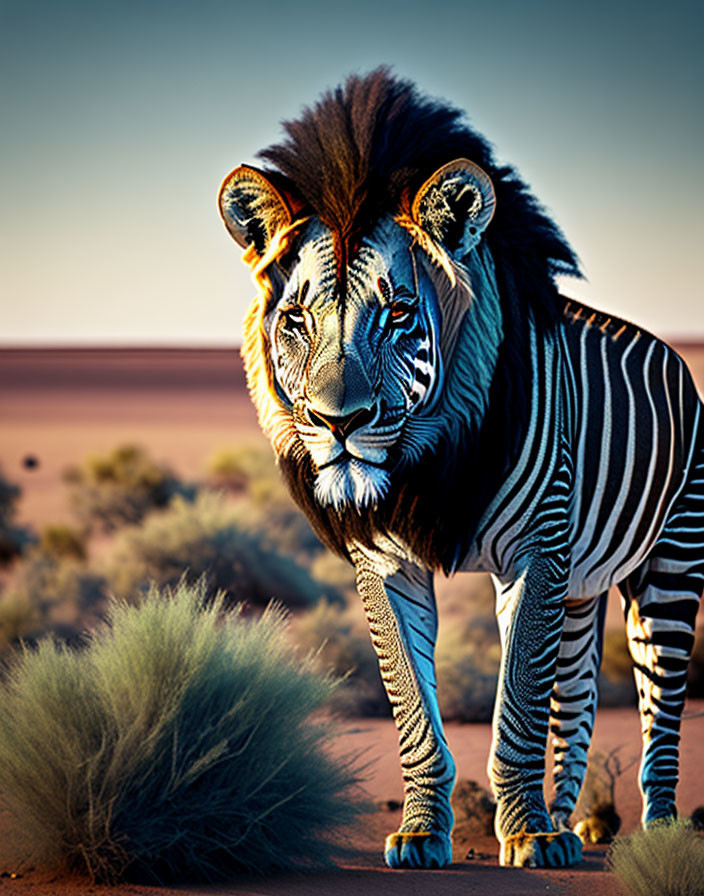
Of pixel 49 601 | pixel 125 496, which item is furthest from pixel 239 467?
pixel 49 601

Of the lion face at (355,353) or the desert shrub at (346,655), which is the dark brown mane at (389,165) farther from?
the desert shrub at (346,655)

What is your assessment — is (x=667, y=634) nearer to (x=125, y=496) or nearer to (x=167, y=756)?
(x=167, y=756)

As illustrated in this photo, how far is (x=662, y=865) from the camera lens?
533cm

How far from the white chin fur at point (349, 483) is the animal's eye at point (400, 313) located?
636 millimetres

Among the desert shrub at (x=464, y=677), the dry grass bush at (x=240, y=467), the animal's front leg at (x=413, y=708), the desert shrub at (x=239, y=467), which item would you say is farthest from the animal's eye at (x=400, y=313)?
the desert shrub at (x=239, y=467)

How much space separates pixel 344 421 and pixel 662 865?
7.50 ft

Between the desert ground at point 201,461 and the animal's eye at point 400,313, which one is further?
the desert ground at point 201,461

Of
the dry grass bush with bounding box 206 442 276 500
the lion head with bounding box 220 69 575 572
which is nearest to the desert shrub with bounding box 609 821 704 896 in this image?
the lion head with bounding box 220 69 575 572

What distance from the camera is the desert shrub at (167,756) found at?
546 centimetres

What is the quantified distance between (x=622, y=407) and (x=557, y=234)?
3.25ft

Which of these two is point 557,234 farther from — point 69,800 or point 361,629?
point 361,629

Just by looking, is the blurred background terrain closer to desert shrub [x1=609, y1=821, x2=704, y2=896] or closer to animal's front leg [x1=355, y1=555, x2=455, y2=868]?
animal's front leg [x1=355, y1=555, x2=455, y2=868]

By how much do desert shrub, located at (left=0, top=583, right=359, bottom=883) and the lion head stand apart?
93 centimetres

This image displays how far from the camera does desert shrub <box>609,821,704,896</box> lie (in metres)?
5.27
